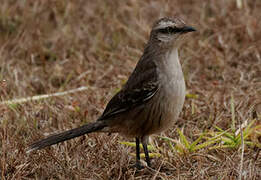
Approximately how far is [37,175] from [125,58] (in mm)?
3306

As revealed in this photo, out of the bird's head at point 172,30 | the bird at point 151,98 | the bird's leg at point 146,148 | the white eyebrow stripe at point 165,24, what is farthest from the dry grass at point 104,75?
the white eyebrow stripe at point 165,24

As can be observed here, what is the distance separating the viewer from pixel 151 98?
197 inches

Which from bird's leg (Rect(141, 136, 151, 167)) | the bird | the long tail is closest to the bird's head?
the bird

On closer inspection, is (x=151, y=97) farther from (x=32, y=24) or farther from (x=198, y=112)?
(x=32, y=24)

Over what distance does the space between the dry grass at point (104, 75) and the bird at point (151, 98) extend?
0.25 meters

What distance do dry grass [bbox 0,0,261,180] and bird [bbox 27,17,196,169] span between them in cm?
25

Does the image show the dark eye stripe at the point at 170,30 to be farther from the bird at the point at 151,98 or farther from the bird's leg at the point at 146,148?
the bird's leg at the point at 146,148

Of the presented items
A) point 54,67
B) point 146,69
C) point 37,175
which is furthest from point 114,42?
point 37,175

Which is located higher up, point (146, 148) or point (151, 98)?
point (151, 98)

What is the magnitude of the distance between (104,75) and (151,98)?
8.23 ft

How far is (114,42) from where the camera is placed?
8.35 m

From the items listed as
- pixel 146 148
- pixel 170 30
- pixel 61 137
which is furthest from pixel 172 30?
pixel 61 137

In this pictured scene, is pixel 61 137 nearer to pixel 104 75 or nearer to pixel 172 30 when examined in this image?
pixel 172 30

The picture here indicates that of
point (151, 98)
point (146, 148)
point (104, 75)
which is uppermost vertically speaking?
point (151, 98)
